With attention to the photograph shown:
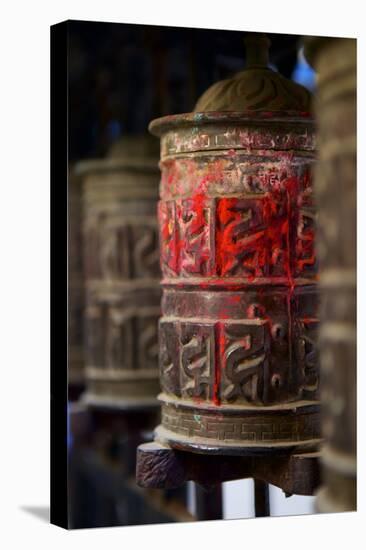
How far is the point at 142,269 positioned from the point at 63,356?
3.13 meters

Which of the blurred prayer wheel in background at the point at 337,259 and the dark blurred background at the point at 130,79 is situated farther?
the dark blurred background at the point at 130,79

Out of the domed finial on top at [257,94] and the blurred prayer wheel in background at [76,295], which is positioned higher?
the domed finial on top at [257,94]

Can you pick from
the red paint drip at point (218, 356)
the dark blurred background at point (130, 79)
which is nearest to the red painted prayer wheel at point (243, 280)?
the red paint drip at point (218, 356)

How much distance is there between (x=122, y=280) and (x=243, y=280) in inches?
121

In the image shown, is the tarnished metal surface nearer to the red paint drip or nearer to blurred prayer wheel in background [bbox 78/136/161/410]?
the red paint drip

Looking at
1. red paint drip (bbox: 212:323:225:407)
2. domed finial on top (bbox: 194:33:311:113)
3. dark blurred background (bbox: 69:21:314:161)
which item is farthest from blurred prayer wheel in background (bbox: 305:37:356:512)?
dark blurred background (bbox: 69:21:314:161)

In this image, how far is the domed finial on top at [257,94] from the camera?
18.7ft

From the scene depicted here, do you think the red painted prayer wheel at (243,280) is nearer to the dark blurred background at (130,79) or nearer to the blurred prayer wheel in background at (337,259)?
the blurred prayer wheel in background at (337,259)

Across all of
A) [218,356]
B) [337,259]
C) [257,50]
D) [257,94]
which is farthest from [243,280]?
[257,50]

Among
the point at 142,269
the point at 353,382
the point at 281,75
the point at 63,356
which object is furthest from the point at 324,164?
the point at 142,269

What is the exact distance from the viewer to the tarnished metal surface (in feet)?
18.1

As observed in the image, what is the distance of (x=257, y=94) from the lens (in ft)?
18.7

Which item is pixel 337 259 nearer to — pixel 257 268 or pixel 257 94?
pixel 257 268

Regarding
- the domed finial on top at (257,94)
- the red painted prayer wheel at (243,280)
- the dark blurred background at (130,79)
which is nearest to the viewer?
the red painted prayer wheel at (243,280)
